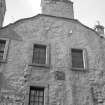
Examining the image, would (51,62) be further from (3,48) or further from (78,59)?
(3,48)

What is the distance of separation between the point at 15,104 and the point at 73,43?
4937 millimetres

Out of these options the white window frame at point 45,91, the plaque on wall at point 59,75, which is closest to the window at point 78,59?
the plaque on wall at point 59,75

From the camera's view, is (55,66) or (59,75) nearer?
(59,75)

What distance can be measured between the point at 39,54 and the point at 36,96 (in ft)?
8.31

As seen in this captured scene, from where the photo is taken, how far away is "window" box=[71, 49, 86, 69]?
10781 mm

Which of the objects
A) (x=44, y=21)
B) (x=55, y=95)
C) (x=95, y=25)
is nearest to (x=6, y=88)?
(x=55, y=95)

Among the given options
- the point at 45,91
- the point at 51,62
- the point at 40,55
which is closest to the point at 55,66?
the point at 51,62

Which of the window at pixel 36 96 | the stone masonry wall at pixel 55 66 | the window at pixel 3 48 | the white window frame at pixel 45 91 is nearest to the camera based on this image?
the white window frame at pixel 45 91

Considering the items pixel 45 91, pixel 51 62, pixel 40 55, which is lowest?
pixel 45 91

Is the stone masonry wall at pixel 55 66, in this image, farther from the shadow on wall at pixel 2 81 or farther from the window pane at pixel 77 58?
the window pane at pixel 77 58

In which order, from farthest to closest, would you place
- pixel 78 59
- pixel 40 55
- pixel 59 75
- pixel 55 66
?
pixel 78 59
pixel 40 55
pixel 55 66
pixel 59 75

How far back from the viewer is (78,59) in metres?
11.1

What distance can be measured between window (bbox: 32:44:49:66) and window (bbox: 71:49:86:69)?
1578 millimetres

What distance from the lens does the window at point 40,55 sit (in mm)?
10383
